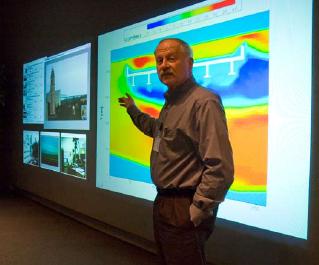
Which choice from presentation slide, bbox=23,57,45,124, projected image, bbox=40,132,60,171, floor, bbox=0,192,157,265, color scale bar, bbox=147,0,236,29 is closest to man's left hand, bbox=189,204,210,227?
color scale bar, bbox=147,0,236,29

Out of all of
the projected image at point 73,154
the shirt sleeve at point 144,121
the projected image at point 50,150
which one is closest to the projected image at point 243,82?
the shirt sleeve at point 144,121

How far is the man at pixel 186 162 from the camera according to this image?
4.47 feet

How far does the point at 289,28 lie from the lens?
1910 mm

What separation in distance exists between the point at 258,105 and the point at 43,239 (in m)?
2.33

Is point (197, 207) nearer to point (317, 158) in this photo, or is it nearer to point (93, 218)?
point (317, 158)

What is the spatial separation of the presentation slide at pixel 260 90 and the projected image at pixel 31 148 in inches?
103

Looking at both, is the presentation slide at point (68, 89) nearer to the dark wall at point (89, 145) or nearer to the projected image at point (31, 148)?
the dark wall at point (89, 145)

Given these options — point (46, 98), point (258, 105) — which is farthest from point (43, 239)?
point (258, 105)

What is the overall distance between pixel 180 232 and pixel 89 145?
2.33 meters

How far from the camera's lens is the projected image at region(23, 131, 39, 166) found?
15.8 feet

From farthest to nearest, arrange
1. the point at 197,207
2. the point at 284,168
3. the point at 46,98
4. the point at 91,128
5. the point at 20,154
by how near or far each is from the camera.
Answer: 1. the point at 20,154
2. the point at 46,98
3. the point at 91,128
4. the point at 284,168
5. the point at 197,207

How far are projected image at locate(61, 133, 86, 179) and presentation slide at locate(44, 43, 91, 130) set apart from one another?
12cm

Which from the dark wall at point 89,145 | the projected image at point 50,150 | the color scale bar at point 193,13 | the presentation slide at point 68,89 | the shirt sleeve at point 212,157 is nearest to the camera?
the shirt sleeve at point 212,157

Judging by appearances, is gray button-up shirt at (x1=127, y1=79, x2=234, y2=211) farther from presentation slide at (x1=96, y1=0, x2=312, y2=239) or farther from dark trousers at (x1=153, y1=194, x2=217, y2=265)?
presentation slide at (x1=96, y1=0, x2=312, y2=239)
